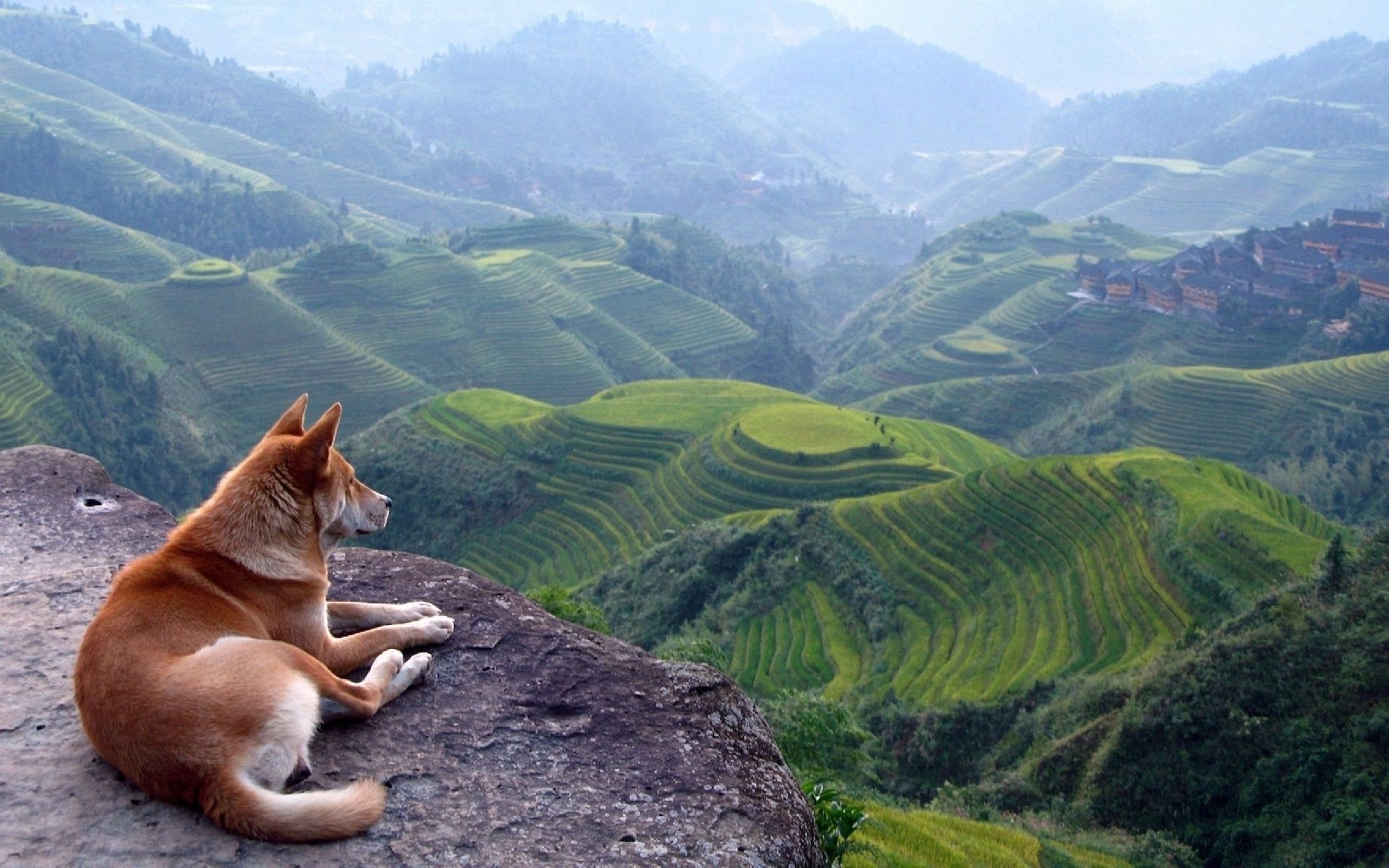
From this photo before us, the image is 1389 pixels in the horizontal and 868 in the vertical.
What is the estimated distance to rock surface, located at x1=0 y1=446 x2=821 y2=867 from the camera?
3.30 metres

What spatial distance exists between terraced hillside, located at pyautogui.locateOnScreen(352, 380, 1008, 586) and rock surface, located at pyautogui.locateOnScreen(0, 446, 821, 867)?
2666 centimetres

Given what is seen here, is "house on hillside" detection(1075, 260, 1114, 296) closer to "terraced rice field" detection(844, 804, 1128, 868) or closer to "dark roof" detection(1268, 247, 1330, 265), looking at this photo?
"dark roof" detection(1268, 247, 1330, 265)

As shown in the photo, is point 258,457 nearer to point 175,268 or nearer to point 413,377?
point 413,377

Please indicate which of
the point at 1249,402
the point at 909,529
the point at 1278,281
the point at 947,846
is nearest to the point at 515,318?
the point at 1249,402

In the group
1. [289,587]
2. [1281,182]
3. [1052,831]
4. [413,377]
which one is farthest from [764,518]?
[1281,182]

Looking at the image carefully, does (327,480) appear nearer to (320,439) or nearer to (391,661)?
(320,439)

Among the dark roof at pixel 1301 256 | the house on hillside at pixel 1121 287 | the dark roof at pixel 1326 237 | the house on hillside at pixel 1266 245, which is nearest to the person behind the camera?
the dark roof at pixel 1301 256

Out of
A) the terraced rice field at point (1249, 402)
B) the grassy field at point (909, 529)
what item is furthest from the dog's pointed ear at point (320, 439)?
the terraced rice field at point (1249, 402)

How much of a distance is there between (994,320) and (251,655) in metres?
64.1

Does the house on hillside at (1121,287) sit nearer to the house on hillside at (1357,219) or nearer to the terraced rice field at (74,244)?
the house on hillside at (1357,219)

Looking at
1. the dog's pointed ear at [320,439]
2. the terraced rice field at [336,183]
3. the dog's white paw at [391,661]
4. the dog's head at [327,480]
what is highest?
the dog's pointed ear at [320,439]

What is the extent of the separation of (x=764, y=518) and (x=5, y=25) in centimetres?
12391

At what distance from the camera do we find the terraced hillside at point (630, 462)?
1342 inches

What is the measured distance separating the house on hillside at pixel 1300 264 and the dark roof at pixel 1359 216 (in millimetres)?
3973
